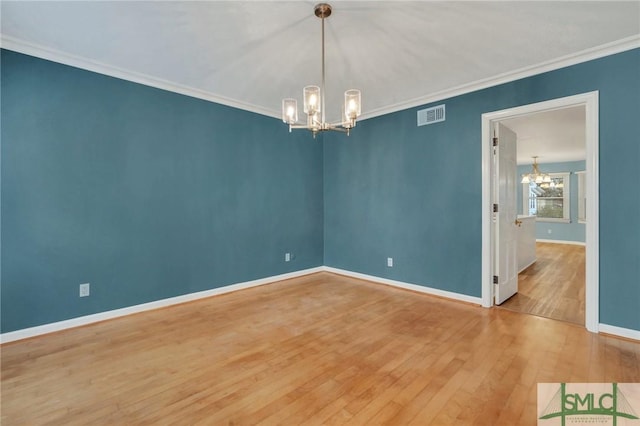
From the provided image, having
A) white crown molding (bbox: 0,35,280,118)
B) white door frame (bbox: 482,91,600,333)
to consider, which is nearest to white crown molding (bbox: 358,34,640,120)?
white door frame (bbox: 482,91,600,333)

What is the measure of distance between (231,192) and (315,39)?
92.4 inches

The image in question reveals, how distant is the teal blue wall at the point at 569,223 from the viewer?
8.75 meters

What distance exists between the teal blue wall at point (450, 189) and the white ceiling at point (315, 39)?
283 millimetres

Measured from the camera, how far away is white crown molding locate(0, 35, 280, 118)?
8.63 feet

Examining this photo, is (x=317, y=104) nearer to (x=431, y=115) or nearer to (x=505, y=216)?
(x=431, y=115)

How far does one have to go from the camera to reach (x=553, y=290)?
4082mm

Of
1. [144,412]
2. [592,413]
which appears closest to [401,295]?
[592,413]

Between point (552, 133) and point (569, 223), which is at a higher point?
point (552, 133)

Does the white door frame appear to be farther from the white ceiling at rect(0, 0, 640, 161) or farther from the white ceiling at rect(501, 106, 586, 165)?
the white ceiling at rect(0, 0, 640, 161)

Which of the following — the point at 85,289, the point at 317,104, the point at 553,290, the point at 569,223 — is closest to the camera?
the point at 317,104

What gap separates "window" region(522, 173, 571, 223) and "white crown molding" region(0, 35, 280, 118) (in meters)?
9.91
